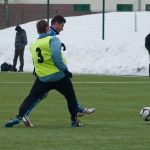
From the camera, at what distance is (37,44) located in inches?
577

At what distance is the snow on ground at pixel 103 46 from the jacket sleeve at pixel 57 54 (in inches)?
769

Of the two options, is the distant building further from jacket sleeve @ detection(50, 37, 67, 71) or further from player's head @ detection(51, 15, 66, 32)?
jacket sleeve @ detection(50, 37, 67, 71)

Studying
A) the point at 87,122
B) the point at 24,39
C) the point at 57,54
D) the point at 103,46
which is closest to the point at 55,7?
the point at 103,46

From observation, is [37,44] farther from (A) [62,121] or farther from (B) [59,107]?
(B) [59,107]

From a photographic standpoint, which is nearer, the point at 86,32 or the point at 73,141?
the point at 73,141

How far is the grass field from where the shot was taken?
1241cm

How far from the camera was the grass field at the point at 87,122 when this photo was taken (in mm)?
12406

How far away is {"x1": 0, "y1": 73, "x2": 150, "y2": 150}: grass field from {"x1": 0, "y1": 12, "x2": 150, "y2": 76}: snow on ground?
9.34m

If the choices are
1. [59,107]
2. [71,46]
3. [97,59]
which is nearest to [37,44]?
[59,107]

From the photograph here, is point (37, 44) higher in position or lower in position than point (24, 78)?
higher

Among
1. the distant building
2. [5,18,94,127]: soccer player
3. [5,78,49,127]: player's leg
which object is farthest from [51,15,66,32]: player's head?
the distant building

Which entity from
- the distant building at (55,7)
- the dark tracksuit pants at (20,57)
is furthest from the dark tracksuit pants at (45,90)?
the distant building at (55,7)

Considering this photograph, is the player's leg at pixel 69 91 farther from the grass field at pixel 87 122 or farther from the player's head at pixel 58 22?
the player's head at pixel 58 22

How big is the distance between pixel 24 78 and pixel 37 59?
16292 mm
